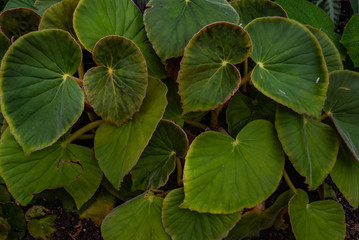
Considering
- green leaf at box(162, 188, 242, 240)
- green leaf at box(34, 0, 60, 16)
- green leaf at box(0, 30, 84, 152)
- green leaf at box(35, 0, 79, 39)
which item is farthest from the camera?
green leaf at box(34, 0, 60, 16)

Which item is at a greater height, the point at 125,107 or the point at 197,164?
the point at 125,107

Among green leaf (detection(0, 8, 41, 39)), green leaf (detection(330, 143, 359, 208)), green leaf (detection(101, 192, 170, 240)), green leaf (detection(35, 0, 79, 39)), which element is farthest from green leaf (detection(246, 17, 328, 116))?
green leaf (detection(0, 8, 41, 39))

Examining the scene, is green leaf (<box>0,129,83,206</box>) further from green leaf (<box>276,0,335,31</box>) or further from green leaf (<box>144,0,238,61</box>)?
green leaf (<box>276,0,335,31</box>)

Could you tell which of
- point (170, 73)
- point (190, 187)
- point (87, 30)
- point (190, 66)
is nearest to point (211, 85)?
point (190, 66)

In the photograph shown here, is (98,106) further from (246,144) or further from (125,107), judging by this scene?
(246,144)

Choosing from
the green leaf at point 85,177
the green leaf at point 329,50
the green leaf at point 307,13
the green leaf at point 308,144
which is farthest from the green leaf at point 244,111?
the green leaf at point 307,13
